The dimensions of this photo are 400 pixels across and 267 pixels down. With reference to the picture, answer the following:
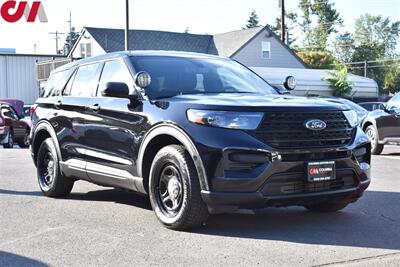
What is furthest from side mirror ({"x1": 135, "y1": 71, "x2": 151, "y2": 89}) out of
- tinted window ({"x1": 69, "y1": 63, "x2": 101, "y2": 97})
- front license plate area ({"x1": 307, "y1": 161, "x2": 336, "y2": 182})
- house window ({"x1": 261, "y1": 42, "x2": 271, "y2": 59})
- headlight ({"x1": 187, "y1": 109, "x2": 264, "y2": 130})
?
house window ({"x1": 261, "y1": 42, "x2": 271, "y2": 59})

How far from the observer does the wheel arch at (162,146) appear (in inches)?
213

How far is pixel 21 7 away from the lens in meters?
35.4

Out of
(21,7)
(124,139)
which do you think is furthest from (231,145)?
(21,7)

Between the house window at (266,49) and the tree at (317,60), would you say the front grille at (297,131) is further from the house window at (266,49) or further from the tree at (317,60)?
the tree at (317,60)

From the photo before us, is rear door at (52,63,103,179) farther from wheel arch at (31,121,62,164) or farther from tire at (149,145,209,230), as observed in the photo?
tire at (149,145,209,230)

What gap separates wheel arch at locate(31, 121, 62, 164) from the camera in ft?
25.4

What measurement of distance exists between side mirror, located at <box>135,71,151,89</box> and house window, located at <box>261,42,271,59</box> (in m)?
39.7

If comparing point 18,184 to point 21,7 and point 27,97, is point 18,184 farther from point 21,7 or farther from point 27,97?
point 27,97

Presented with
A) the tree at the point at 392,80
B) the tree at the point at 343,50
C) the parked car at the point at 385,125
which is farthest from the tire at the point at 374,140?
the tree at the point at 343,50

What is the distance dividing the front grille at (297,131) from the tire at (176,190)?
71 cm

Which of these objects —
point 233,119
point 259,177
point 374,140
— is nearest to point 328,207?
point 259,177

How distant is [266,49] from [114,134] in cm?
3993

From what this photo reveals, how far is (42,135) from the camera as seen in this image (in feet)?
27.0

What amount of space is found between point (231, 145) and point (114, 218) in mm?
1823
